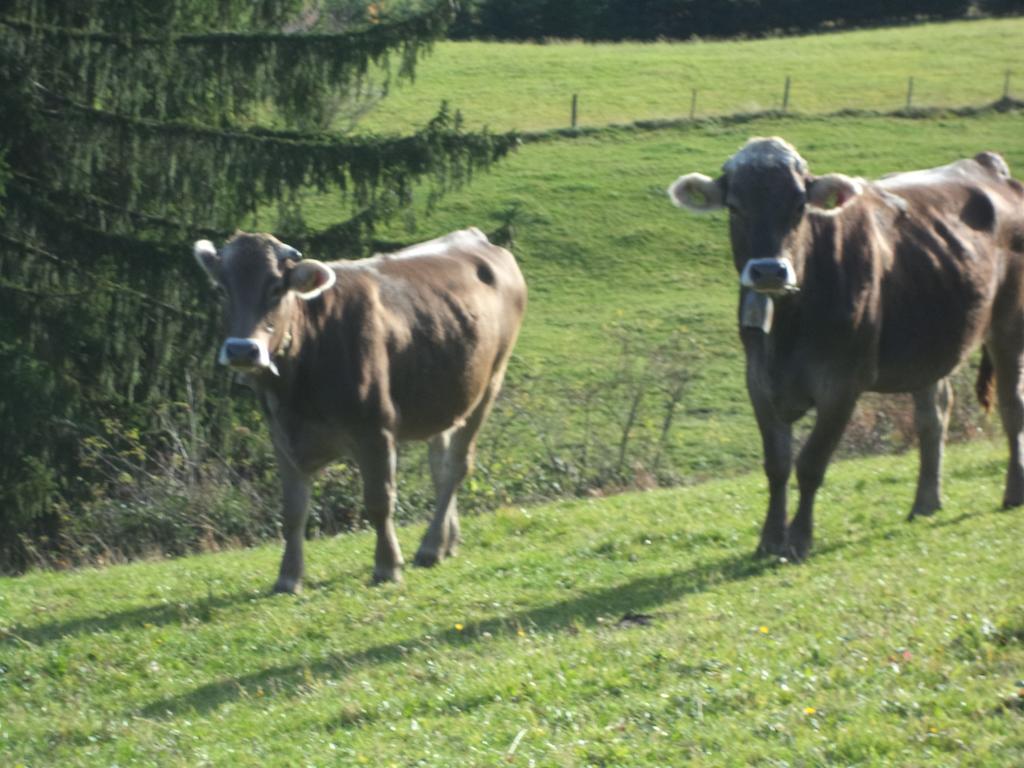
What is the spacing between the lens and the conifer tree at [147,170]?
20.1 m

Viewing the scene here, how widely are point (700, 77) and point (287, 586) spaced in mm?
46354

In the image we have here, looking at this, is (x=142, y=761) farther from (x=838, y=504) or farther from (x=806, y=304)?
(x=838, y=504)

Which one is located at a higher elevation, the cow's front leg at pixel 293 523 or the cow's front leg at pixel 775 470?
the cow's front leg at pixel 775 470

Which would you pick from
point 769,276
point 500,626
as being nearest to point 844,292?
point 769,276

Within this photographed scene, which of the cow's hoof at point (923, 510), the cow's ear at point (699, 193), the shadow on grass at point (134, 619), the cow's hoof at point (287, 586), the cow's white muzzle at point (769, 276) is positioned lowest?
the shadow on grass at point (134, 619)

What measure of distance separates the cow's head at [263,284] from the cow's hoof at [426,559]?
2.34 m

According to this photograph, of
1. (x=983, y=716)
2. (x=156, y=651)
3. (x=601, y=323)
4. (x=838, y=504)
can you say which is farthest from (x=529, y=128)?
(x=983, y=716)

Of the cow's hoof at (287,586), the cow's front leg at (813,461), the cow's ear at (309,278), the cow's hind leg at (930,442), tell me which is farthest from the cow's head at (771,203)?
the cow's hoof at (287,586)

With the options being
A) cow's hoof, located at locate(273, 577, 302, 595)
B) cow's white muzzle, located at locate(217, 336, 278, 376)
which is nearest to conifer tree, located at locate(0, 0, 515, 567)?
cow's hoof, located at locate(273, 577, 302, 595)

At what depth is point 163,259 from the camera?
65.9ft

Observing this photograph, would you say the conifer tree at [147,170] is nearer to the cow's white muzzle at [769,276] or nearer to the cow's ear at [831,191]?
the cow's ear at [831,191]

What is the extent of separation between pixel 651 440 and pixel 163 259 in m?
7.16

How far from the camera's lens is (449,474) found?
13.5 metres

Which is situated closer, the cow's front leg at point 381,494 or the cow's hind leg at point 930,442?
the cow's front leg at point 381,494
